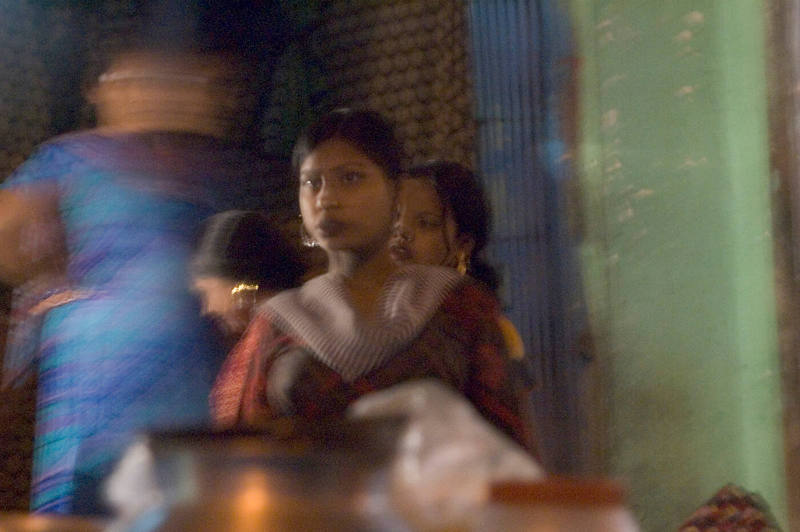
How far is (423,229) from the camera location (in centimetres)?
187

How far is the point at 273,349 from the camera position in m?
1.30

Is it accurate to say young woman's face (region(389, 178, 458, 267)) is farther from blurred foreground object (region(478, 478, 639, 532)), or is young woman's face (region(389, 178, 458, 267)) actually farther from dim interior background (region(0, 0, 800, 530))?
blurred foreground object (region(478, 478, 639, 532))

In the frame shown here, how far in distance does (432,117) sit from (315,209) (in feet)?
4.76

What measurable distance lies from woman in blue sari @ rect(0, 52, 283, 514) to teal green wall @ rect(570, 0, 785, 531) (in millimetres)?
991

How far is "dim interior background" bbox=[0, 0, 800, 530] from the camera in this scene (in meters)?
2.05

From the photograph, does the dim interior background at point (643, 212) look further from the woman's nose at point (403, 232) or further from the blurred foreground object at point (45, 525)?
the blurred foreground object at point (45, 525)


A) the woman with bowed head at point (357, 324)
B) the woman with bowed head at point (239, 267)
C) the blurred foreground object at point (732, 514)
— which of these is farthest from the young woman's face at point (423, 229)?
the blurred foreground object at point (732, 514)

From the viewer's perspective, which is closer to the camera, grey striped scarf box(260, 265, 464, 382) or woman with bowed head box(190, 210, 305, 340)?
grey striped scarf box(260, 265, 464, 382)

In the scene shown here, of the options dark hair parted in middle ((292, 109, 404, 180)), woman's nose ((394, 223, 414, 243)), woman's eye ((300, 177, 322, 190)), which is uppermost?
dark hair parted in middle ((292, 109, 404, 180))

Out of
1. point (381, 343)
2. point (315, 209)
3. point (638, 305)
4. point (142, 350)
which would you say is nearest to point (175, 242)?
point (142, 350)

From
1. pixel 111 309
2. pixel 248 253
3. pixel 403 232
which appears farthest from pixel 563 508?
pixel 248 253

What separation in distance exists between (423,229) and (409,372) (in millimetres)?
664

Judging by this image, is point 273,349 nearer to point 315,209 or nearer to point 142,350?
point 315,209

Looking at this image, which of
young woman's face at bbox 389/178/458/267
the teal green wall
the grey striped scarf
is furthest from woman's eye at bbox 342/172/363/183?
the teal green wall
